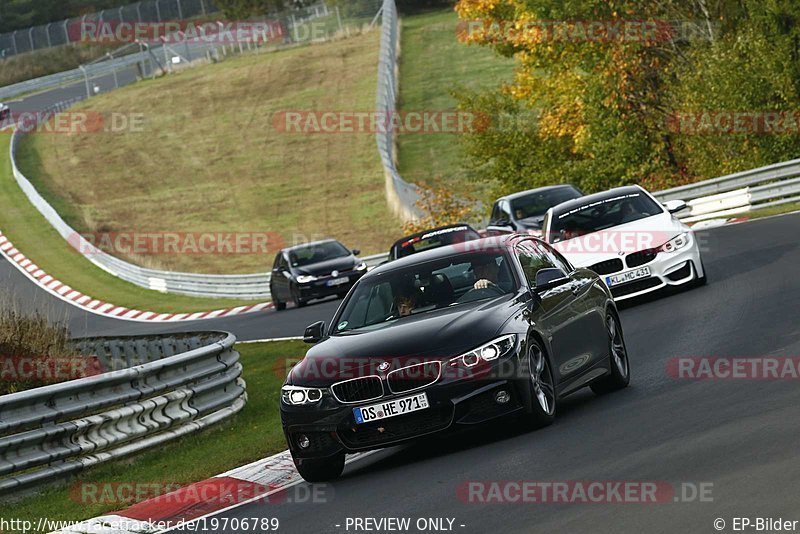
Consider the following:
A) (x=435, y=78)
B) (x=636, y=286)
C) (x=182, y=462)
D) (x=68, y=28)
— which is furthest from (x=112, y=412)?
(x=68, y=28)

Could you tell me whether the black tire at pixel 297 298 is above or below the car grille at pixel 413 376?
below

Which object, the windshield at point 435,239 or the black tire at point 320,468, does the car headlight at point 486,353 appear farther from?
the windshield at point 435,239

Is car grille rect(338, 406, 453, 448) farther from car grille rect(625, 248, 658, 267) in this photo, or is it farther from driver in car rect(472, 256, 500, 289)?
car grille rect(625, 248, 658, 267)

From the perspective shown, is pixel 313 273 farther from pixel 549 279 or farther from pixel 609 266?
pixel 549 279

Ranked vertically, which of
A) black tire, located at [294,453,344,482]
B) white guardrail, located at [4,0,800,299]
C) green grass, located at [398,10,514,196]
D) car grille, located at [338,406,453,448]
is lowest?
green grass, located at [398,10,514,196]

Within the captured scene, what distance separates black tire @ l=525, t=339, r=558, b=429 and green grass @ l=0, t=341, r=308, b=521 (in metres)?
2.65

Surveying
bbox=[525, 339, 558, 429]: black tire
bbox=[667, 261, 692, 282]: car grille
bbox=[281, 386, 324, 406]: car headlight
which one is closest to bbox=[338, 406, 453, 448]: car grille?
bbox=[281, 386, 324, 406]: car headlight

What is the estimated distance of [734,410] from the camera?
10359 mm

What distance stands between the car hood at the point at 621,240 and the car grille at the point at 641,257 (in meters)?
0.05

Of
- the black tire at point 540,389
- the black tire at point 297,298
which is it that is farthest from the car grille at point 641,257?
the black tire at point 297,298

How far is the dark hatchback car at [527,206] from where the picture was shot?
1072 inches

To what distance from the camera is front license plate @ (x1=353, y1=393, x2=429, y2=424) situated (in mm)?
10242

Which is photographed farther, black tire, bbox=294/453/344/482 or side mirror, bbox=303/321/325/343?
side mirror, bbox=303/321/325/343

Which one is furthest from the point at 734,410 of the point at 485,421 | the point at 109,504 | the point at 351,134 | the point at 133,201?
the point at 351,134
